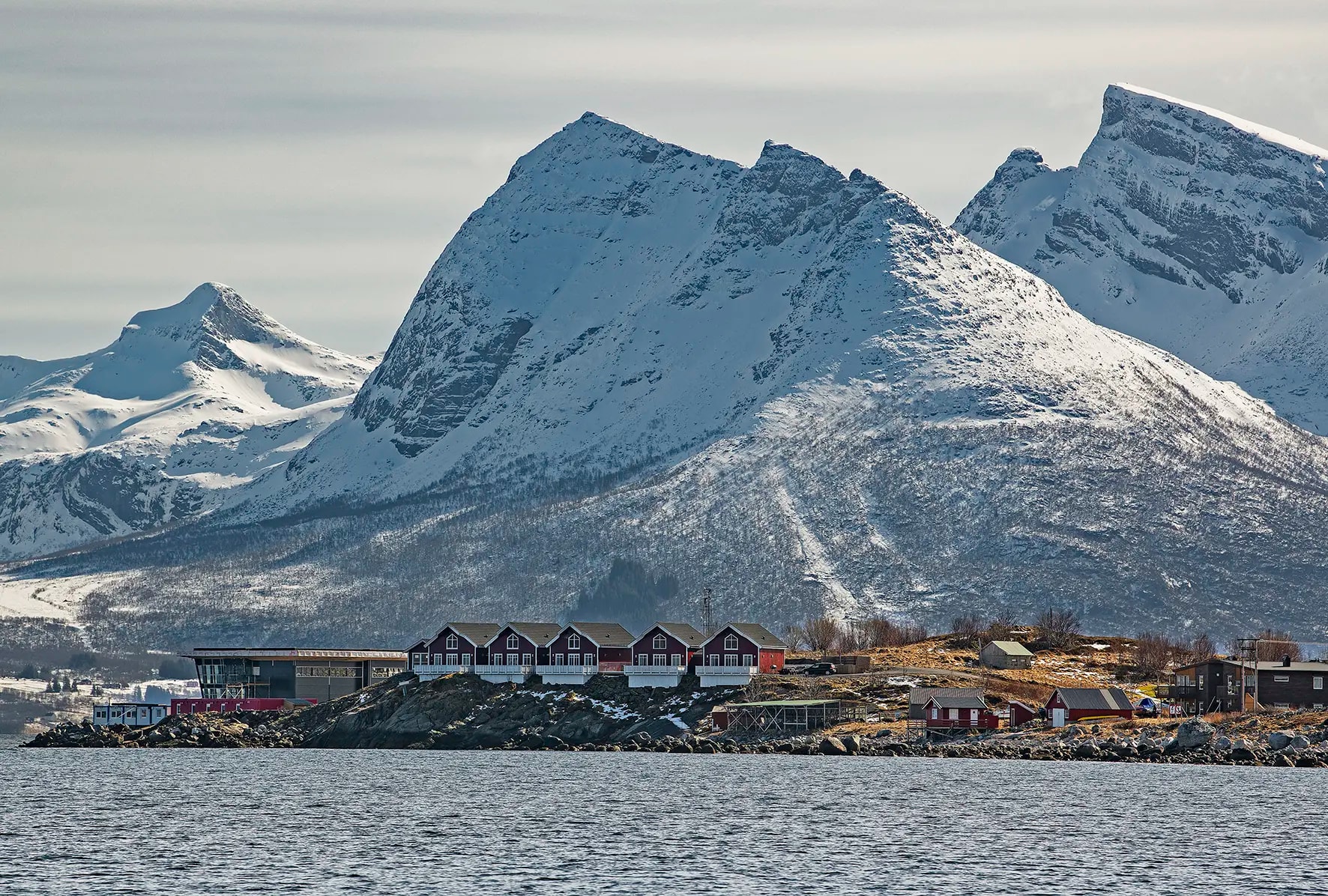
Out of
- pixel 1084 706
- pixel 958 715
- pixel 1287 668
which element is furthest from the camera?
pixel 1287 668

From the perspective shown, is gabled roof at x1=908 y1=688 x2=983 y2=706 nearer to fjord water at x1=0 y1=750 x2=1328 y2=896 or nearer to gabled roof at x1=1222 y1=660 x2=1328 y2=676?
fjord water at x1=0 y1=750 x2=1328 y2=896

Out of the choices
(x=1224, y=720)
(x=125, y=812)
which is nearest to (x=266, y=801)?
(x=125, y=812)

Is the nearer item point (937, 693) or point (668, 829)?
point (668, 829)

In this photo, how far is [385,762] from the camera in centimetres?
18025

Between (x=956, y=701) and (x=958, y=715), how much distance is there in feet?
6.19

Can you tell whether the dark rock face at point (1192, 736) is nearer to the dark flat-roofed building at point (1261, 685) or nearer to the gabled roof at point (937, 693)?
the dark flat-roofed building at point (1261, 685)

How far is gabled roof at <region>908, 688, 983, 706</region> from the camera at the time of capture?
7525 inches

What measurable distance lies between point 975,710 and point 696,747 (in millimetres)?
24352

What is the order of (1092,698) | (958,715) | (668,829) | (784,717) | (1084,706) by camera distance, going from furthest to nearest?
(784,717)
(1092,698)
(1084,706)
(958,715)
(668,829)

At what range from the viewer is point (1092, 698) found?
19112 cm

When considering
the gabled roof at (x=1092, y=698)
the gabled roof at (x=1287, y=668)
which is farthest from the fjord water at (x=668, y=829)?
the gabled roof at (x=1287, y=668)

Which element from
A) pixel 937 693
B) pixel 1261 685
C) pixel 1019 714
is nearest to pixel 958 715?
pixel 937 693

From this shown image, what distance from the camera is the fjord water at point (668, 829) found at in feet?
331

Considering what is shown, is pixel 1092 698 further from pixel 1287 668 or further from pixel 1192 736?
pixel 1192 736
